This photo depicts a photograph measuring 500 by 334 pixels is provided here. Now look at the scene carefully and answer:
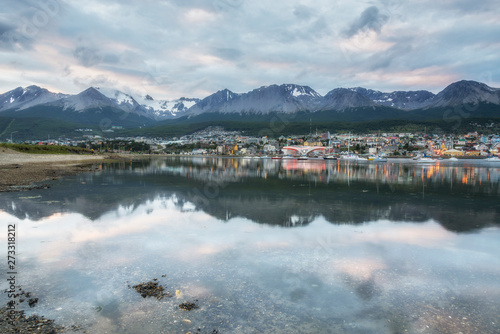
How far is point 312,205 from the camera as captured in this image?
730 inches

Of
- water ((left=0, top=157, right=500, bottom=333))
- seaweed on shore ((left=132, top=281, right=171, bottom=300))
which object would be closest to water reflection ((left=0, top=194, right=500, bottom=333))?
water ((left=0, top=157, right=500, bottom=333))

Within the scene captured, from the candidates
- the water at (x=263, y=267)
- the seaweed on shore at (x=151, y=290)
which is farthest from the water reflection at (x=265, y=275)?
the seaweed on shore at (x=151, y=290)

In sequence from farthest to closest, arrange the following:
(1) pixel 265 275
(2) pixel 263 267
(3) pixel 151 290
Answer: (2) pixel 263 267, (1) pixel 265 275, (3) pixel 151 290

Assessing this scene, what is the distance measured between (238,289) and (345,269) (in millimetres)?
3284

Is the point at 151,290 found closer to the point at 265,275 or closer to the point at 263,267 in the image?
the point at 265,275

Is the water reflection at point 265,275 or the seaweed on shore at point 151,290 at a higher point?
the seaweed on shore at point 151,290

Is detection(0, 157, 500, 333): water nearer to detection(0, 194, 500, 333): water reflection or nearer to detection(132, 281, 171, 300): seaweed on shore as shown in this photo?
detection(0, 194, 500, 333): water reflection

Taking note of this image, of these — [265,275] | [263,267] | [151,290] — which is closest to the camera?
[151,290]

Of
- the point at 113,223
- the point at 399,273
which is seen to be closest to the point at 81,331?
the point at 399,273

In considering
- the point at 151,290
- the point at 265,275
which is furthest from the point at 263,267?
the point at 151,290

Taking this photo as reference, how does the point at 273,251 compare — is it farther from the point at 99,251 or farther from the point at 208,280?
the point at 99,251

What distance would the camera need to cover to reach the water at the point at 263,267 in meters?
5.85

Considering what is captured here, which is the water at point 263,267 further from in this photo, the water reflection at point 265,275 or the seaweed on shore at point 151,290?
the seaweed on shore at point 151,290

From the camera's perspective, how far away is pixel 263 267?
8562 mm
